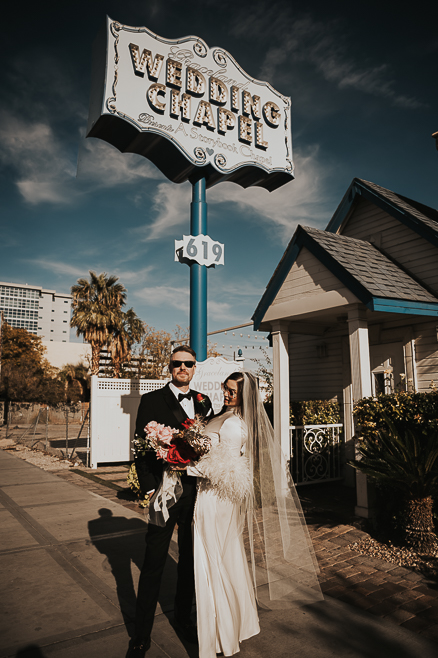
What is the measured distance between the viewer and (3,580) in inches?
177

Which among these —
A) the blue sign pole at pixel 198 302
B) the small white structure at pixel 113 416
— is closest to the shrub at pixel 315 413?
the blue sign pole at pixel 198 302

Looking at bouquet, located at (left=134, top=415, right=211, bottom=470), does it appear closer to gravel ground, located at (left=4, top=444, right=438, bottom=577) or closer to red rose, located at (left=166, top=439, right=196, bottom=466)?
red rose, located at (left=166, top=439, right=196, bottom=466)

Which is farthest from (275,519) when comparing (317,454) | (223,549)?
(317,454)

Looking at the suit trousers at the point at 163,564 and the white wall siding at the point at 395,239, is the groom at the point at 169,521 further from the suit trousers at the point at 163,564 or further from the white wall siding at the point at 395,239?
the white wall siding at the point at 395,239

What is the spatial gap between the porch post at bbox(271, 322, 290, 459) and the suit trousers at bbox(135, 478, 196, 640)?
4359mm

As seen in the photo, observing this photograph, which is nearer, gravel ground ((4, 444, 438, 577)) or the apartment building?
gravel ground ((4, 444, 438, 577))

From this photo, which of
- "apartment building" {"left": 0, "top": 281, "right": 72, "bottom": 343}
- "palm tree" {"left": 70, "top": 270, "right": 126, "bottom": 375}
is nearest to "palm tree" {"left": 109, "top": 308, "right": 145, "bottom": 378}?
"palm tree" {"left": 70, "top": 270, "right": 126, "bottom": 375}

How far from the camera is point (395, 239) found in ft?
28.7

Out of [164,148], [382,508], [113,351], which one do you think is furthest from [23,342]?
[382,508]

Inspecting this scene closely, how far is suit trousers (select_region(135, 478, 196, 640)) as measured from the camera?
3109 mm

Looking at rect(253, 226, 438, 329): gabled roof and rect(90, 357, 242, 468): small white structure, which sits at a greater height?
rect(253, 226, 438, 329): gabled roof

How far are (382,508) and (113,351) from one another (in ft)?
90.8

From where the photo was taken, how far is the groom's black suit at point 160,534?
10.2ft

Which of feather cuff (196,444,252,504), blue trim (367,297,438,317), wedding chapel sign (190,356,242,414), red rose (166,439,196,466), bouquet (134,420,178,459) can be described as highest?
blue trim (367,297,438,317)
